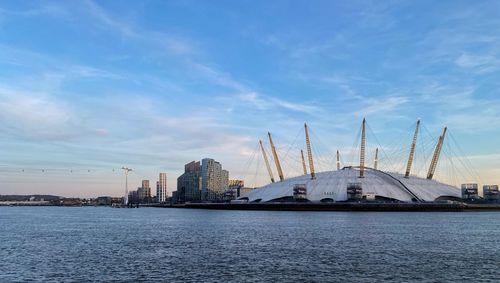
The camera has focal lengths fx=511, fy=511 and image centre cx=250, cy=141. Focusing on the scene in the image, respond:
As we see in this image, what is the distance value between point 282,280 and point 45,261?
25792mm

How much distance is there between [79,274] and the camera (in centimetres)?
4378

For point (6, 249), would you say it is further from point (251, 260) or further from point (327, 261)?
point (327, 261)

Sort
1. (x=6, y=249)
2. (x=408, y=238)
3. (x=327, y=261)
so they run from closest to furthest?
(x=327, y=261) → (x=6, y=249) → (x=408, y=238)

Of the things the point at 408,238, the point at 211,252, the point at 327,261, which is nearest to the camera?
the point at 327,261

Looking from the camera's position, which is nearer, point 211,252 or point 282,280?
point 282,280

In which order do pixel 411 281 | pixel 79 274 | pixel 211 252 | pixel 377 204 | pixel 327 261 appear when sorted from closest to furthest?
Answer: pixel 411 281, pixel 79 274, pixel 327 261, pixel 211 252, pixel 377 204

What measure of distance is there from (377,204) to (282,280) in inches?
6349

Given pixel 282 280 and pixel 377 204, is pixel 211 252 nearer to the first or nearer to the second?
pixel 282 280

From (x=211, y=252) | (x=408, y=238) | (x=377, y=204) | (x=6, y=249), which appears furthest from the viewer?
(x=377, y=204)

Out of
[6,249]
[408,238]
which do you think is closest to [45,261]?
[6,249]

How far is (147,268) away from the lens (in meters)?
46.6

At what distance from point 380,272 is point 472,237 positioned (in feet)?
140

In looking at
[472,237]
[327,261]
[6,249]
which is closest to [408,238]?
[472,237]

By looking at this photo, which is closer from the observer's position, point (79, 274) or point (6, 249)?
point (79, 274)
